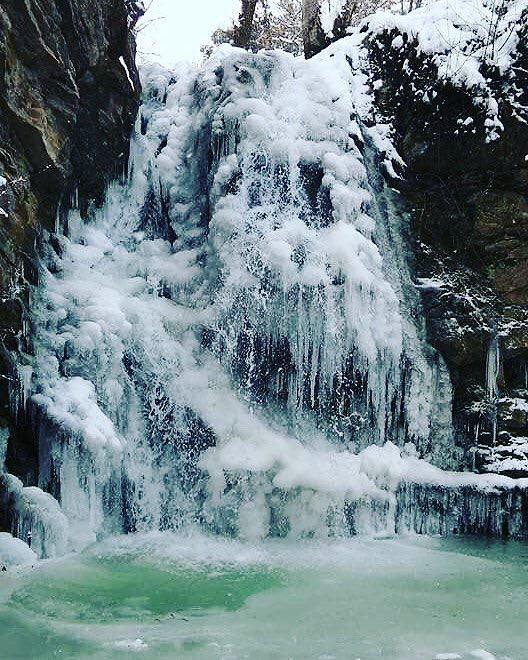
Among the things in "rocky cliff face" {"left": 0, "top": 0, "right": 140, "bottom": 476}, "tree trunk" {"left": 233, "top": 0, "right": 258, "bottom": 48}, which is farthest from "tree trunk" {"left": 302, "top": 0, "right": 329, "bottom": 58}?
"rocky cliff face" {"left": 0, "top": 0, "right": 140, "bottom": 476}

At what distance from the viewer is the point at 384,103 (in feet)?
28.6

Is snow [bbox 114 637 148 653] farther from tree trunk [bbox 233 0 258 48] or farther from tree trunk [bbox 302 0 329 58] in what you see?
tree trunk [bbox 233 0 258 48]

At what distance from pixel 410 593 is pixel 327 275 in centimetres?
357

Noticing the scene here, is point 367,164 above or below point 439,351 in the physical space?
above

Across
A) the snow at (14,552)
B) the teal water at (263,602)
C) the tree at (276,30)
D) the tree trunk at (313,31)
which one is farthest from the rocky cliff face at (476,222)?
the tree at (276,30)

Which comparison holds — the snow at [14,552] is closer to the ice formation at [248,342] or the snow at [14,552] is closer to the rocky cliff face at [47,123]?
the ice formation at [248,342]

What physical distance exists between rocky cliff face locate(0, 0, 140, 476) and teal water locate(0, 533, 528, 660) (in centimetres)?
149

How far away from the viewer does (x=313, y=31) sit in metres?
11.9

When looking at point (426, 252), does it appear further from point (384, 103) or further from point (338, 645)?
point (338, 645)

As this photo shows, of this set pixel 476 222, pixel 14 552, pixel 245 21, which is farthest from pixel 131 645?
pixel 245 21

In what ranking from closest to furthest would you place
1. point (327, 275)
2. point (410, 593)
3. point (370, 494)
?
1. point (410, 593)
2. point (370, 494)
3. point (327, 275)

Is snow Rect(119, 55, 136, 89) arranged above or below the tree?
below

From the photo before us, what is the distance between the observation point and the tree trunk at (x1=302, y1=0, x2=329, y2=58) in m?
10.8

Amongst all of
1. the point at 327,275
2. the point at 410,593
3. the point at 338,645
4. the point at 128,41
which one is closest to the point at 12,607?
the point at 338,645
